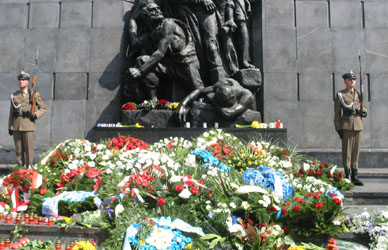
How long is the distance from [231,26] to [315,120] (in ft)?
13.4

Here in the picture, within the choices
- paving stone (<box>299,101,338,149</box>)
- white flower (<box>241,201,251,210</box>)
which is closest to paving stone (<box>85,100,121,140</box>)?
paving stone (<box>299,101,338,149</box>)

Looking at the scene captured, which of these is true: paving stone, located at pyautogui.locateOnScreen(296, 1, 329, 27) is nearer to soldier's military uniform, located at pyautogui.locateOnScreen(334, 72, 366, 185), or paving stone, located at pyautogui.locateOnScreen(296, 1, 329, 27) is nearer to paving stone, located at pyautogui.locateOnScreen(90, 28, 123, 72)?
soldier's military uniform, located at pyautogui.locateOnScreen(334, 72, 366, 185)

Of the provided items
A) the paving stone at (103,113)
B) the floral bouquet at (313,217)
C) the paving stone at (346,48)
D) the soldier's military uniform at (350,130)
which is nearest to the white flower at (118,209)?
the floral bouquet at (313,217)

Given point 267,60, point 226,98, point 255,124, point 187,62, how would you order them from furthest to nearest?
point 267,60 < point 187,62 < point 255,124 < point 226,98

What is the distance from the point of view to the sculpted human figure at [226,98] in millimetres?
9812

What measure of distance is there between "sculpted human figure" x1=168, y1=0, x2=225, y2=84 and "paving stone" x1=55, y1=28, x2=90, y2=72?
3254mm

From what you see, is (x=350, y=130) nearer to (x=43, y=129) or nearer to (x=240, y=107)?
(x=240, y=107)

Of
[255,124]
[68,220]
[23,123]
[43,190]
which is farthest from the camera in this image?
[255,124]

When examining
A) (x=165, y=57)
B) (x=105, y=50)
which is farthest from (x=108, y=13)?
(x=165, y=57)

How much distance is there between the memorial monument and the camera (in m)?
10.3

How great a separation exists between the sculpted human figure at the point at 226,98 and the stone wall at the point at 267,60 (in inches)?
58.4

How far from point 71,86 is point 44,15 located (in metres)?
2.71

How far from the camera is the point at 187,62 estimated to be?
36.2ft

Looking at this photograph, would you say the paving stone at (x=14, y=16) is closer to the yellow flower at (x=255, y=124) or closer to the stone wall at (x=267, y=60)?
the stone wall at (x=267, y=60)
